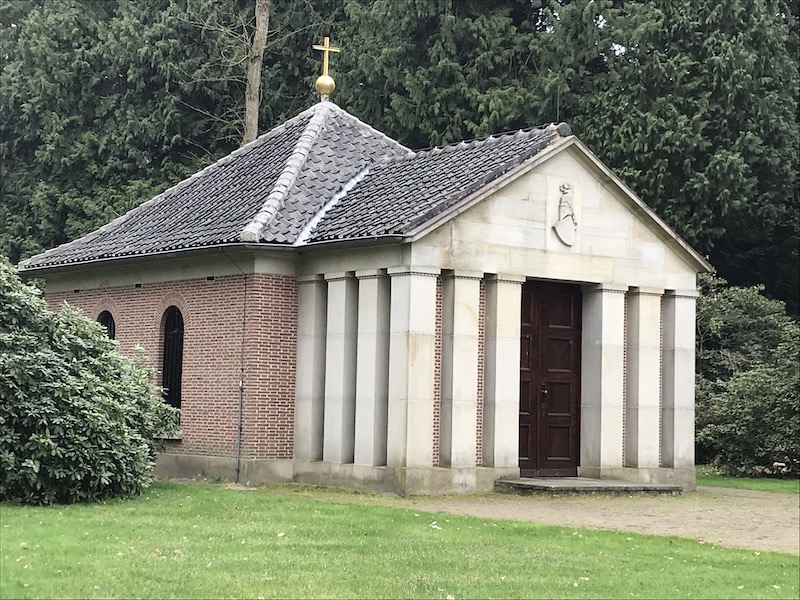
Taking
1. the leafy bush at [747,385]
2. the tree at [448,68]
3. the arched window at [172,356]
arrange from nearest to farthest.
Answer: the arched window at [172,356], the leafy bush at [747,385], the tree at [448,68]

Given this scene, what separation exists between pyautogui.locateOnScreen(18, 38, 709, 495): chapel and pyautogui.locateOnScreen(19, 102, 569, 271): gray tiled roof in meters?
0.06

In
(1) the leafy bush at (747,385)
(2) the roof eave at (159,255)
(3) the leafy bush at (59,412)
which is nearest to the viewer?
(3) the leafy bush at (59,412)

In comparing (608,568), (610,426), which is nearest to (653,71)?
(610,426)

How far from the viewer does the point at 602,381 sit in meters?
21.9

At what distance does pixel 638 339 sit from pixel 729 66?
1361 centimetres

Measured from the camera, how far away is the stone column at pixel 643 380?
22.2 metres

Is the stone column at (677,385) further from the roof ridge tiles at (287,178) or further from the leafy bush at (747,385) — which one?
A: the roof ridge tiles at (287,178)

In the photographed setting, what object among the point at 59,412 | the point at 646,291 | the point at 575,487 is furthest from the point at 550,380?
the point at 59,412

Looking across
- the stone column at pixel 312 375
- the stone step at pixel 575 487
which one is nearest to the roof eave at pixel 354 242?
the stone column at pixel 312 375

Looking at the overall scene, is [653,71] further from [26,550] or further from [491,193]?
[26,550]

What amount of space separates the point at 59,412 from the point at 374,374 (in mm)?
5108

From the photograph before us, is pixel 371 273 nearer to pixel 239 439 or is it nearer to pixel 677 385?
pixel 239 439

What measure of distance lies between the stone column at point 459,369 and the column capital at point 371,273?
3.13 ft

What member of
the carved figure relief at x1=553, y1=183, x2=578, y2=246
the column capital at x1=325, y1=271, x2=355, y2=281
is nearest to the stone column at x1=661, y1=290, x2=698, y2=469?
the carved figure relief at x1=553, y1=183, x2=578, y2=246
